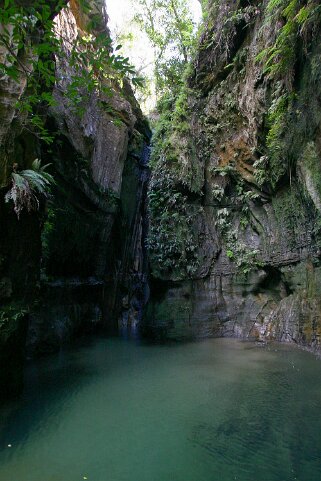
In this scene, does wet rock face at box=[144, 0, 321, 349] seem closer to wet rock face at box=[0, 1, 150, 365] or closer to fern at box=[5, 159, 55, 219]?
wet rock face at box=[0, 1, 150, 365]

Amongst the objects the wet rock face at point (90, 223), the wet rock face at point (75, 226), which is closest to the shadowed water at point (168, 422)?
the wet rock face at point (75, 226)

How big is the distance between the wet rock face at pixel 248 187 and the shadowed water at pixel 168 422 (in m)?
2.91

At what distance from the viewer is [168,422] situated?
4.70 m

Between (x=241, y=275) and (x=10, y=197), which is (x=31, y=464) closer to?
(x=10, y=197)

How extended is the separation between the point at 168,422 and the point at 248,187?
8.64 meters

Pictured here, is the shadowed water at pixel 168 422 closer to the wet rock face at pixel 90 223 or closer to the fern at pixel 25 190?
the fern at pixel 25 190

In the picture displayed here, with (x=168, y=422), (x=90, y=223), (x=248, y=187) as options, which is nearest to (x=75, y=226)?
(x=90, y=223)

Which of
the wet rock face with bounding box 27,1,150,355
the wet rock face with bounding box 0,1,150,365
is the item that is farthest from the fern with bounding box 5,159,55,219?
the wet rock face with bounding box 27,1,150,355

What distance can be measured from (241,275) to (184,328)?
252cm

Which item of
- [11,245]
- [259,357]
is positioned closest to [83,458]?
[11,245]

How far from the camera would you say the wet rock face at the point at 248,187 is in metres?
8.77

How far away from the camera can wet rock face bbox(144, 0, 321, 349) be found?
8773mm

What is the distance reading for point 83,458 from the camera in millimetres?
3807

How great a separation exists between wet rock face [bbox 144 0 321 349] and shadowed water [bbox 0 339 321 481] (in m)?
2.91
